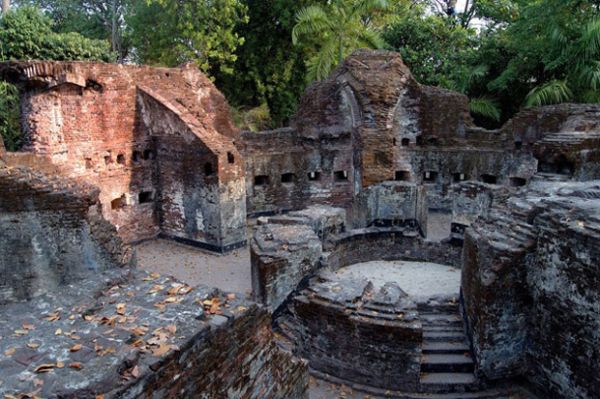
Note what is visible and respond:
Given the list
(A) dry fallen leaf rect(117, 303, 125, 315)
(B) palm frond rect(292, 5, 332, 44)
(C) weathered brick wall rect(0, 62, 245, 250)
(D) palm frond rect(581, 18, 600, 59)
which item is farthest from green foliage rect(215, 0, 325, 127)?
(A) dry fallen leaf rect(117, 303, 125, 315)

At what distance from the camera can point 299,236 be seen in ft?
35.9

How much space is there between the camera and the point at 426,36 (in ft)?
72.5

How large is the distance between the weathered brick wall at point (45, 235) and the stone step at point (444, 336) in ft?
20.3

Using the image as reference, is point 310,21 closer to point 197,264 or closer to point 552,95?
point 552,95

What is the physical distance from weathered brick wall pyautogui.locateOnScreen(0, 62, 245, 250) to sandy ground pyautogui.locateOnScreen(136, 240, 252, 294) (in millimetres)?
409

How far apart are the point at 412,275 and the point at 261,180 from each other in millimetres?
7554

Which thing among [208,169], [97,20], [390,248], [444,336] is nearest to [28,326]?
[444,336]

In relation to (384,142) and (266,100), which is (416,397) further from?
(266,100)

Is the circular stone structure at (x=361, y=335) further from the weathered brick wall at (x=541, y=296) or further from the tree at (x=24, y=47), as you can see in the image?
the tree at (x=24, y=47)

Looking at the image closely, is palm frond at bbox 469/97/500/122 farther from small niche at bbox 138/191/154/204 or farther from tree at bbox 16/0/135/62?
tree at bbox 16/0/135/62

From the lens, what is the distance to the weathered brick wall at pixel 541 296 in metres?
6.88

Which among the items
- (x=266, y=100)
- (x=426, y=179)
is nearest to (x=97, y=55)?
(x=266, y=100)

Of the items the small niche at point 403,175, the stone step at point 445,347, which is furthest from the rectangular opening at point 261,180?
the stone step at point 445,347

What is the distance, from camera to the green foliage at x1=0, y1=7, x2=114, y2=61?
15555mm
